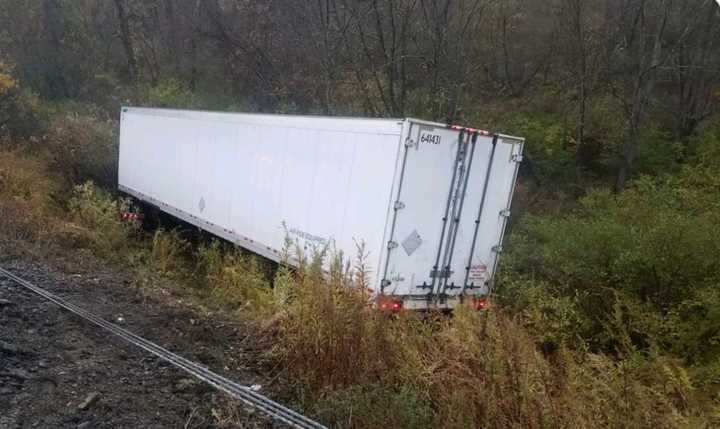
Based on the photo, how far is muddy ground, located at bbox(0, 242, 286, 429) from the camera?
3863 mm

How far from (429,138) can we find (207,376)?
12.6ft

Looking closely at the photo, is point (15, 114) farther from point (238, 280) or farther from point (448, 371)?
point (448, 371)

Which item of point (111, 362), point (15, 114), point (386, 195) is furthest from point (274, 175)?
point (15, 114)

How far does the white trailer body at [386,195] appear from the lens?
6699 mm

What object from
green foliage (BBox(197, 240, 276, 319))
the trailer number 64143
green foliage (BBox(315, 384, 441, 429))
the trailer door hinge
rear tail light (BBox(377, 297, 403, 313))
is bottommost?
green foliage (BBox(197, 240, 276, 319))

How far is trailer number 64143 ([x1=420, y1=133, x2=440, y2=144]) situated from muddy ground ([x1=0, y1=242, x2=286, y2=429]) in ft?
10.2

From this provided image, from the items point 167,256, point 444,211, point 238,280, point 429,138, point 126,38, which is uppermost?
point 126,38

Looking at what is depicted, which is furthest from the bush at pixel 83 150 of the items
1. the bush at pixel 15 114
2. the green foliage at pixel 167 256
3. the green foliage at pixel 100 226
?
the green foliage at pixel 167 256

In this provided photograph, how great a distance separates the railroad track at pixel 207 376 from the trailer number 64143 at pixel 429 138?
11.9 ft

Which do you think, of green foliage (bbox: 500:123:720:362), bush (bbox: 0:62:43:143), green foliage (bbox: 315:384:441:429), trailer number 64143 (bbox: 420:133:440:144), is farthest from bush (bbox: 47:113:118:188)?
green foliage (bbox: 315:384:441:429)

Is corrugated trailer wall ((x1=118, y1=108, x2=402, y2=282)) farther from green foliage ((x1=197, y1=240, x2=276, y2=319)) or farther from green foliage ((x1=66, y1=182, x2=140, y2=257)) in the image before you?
green foliage ((x1=66, y1=182, x2=140, y2=257))

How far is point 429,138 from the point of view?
265 inches

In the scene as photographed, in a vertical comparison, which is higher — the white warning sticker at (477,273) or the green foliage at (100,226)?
the white warning sticker at (477,273)

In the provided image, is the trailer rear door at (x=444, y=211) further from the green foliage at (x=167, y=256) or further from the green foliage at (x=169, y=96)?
the green foliage at (x=169, y=96)
